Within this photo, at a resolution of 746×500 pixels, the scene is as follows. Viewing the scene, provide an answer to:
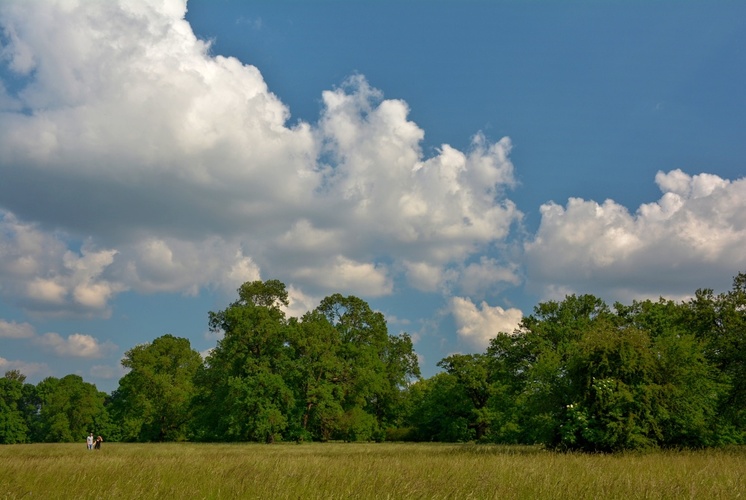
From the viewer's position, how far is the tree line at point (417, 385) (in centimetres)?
2802

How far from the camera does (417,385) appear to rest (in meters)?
90.6

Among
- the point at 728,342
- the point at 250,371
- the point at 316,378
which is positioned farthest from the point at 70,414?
the point at 728,342

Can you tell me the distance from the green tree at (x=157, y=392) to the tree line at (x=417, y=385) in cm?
18

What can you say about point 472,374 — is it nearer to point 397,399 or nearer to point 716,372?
point 397,399

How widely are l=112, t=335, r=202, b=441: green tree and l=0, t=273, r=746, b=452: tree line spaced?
0.18 meters

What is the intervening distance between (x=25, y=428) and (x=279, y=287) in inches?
2150

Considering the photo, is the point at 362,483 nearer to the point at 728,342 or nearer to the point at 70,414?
the point at 728,342

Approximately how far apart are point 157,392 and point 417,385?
38.6 m

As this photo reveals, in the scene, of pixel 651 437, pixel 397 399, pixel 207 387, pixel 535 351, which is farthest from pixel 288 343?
pixel 651 437

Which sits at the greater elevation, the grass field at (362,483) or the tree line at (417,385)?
the tree line at (417,385)

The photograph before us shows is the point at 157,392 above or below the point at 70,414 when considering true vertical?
above

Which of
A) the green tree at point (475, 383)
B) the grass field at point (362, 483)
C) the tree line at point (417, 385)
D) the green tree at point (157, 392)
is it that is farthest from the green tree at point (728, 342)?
the green tree at point (157, 392)

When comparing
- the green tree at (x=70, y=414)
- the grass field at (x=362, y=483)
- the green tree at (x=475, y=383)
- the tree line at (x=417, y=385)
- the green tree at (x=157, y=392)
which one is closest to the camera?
the grass field at (x=362, y=483)

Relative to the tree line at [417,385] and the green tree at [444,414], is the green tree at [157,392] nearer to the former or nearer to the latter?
the tree line at [417,385]
